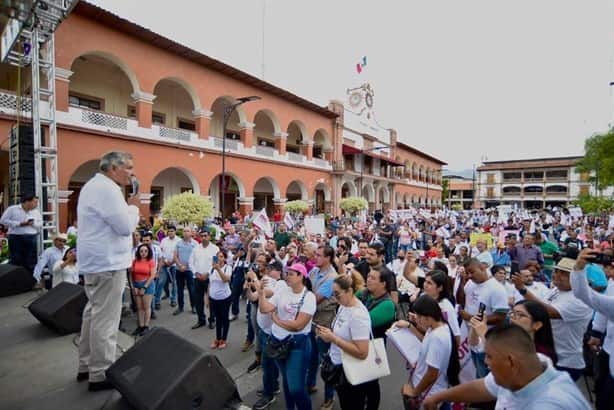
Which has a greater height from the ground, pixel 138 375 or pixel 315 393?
pixel 138 375

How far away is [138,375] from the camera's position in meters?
2.46

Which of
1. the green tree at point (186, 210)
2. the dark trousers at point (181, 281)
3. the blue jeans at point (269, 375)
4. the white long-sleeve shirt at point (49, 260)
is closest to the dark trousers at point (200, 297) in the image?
the dark trousers at point (181, 281)

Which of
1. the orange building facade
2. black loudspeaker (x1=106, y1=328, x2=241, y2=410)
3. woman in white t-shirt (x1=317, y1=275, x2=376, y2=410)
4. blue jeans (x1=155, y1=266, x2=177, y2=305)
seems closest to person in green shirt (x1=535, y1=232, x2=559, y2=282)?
woman in white t-shirt (x1=317, y1=275, x2=376, y2=410)

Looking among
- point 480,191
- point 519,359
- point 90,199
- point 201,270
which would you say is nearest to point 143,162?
point 201,270

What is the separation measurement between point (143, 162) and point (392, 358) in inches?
587

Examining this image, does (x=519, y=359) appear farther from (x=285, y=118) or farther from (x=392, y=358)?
(x=285, y=118)

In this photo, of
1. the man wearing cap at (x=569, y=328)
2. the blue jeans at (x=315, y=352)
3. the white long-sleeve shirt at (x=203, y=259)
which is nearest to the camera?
the man wearing cap at (x=569, y=328)

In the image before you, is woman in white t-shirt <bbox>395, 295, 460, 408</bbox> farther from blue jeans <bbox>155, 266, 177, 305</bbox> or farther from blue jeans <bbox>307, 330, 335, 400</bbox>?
blue jeans <bbox>155, 266, 177, 305</bbox>

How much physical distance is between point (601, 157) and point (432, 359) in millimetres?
39291

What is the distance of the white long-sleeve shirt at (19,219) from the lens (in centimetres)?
600

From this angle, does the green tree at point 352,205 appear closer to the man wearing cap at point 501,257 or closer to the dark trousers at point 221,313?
the man wearing cap at point 501,257

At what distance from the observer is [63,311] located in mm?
3971

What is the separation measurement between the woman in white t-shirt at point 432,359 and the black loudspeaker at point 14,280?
710 centimetres

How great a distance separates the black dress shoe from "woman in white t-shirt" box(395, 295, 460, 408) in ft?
8.44
